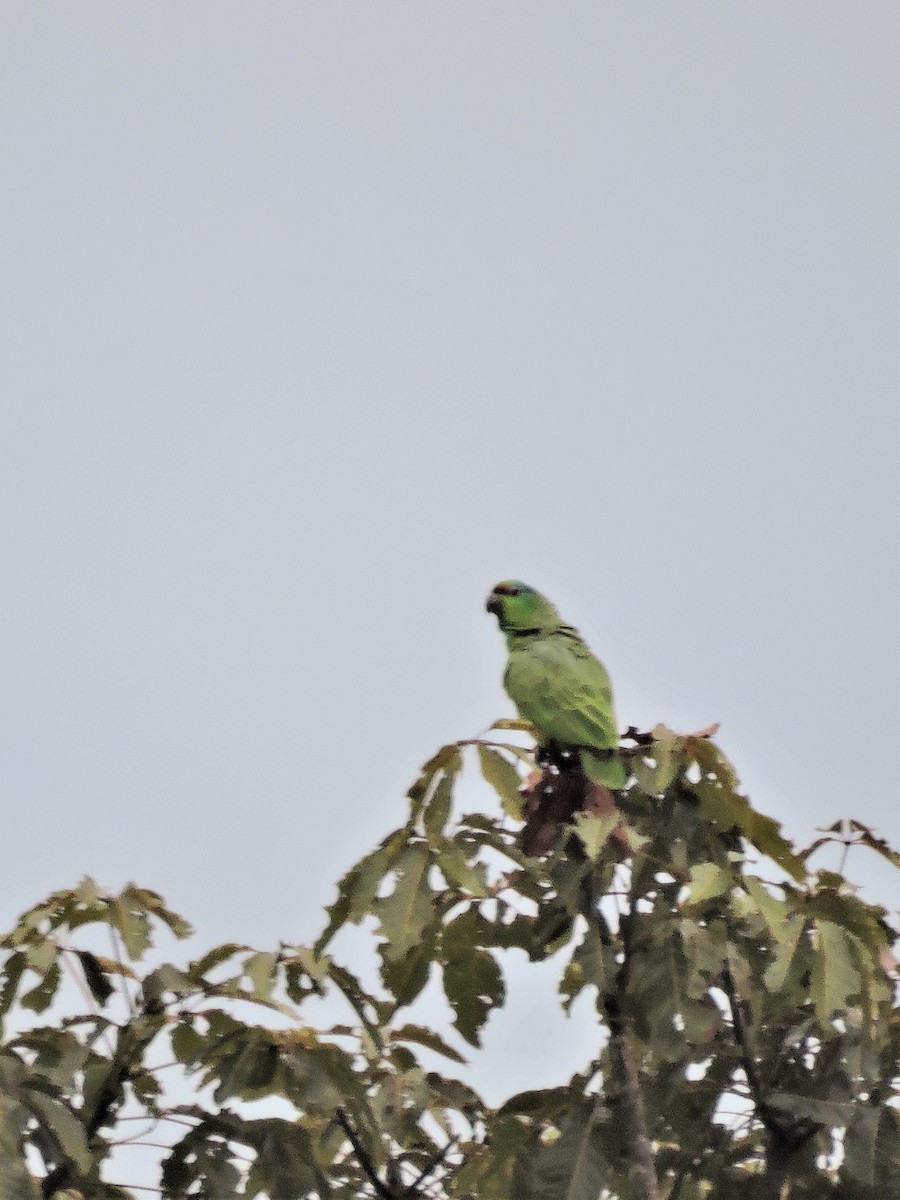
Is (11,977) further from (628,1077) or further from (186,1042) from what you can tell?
(628,1077)

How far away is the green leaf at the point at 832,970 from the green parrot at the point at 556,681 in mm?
739

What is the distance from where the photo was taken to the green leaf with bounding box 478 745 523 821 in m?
4.13

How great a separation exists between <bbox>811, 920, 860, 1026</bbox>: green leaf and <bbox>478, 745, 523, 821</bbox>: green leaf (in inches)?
33.4

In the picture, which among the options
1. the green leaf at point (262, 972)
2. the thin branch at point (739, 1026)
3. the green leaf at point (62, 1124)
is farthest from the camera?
the thin branch at point (739, 1026)

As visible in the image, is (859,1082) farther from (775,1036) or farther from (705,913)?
(705,913)

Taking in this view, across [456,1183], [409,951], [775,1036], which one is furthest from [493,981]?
[775,1036]

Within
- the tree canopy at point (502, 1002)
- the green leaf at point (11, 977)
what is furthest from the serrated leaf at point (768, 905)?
the green leaf at point (11, 977)

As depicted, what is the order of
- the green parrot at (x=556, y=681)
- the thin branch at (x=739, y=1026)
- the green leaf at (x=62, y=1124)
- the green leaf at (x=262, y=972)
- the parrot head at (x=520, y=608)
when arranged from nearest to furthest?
1. the green leaf at (x=62, y=1124)
2. the green leaf at (x=262, y=972)
3. the green parrot at (x=556, y=681)
4. the thin branch at (x=739, y=1026)
5. the parrot head at (x=520, y=608)

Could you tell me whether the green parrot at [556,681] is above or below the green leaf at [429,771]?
above

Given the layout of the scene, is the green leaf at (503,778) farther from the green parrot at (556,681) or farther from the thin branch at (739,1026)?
the thin branch at (739,1026)

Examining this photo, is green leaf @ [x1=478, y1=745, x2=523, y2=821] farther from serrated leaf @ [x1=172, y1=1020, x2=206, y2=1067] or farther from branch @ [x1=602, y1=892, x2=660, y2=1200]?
serrated leaf @ [x1=172, y1=1020, x2=206, y2=1067]

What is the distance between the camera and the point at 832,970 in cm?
387

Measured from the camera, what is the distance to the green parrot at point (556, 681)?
4.38m

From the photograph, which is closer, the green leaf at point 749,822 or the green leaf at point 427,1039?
the green leaf at point 749,822
